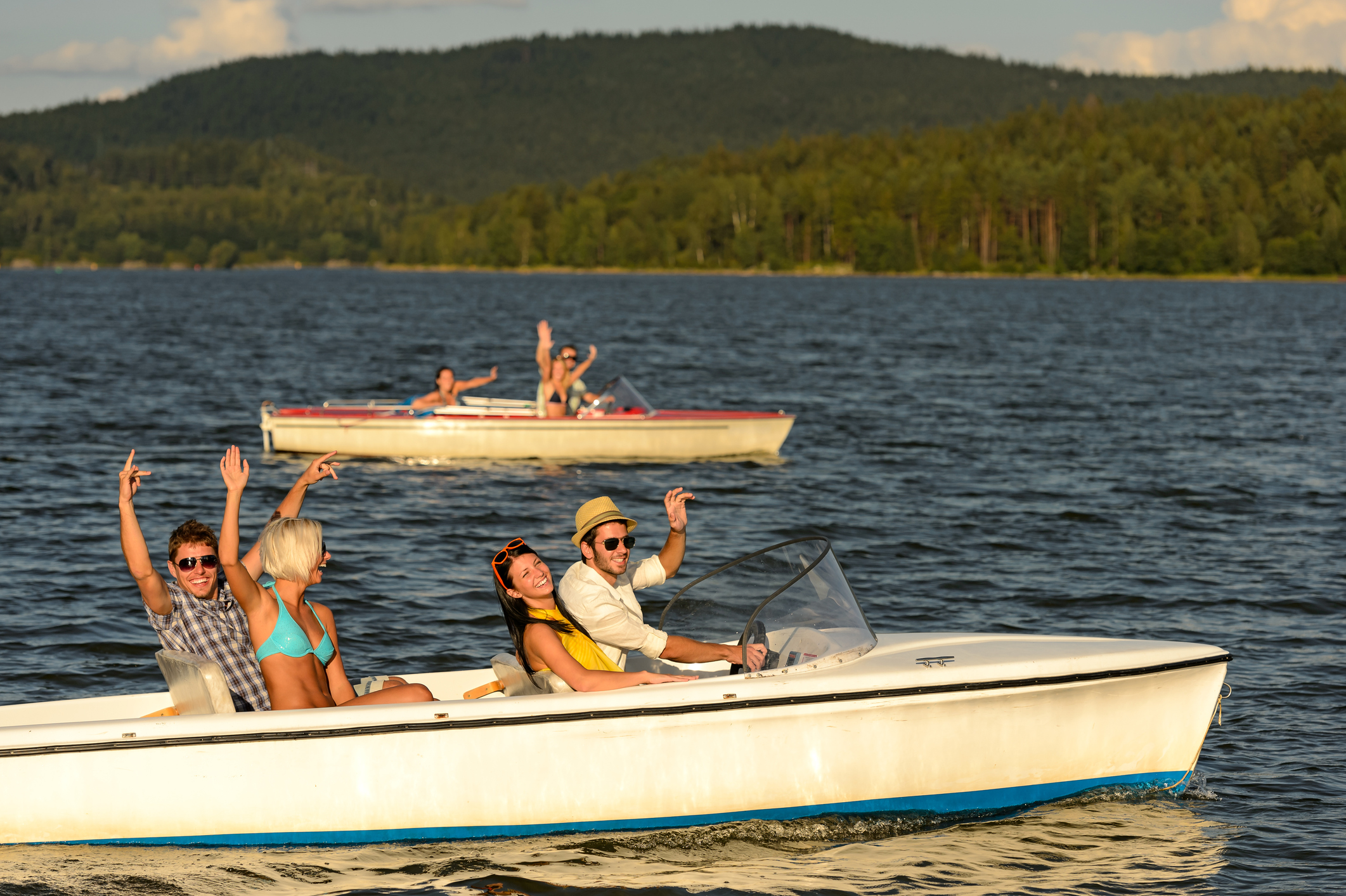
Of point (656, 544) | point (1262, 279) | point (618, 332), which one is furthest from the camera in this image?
point (1262, 279)

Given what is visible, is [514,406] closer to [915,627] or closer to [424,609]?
[424,609]

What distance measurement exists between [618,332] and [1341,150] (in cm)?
13297

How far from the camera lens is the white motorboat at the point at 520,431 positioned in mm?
20062

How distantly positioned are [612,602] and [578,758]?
84 centimetres

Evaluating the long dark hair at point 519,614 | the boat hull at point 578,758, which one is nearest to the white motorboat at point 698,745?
the boat hull at point 578,758

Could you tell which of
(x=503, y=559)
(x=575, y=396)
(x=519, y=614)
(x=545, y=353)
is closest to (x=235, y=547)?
(x=503, y=559)

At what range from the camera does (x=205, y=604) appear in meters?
7.00

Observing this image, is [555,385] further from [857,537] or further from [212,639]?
[212,639]

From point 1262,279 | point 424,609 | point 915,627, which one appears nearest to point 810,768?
point 915,627

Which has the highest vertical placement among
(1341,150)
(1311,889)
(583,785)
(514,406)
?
(1341,150)

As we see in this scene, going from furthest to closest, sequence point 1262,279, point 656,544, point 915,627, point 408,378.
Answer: point 1262,279, point 408,378, point 656,544, point 915,627

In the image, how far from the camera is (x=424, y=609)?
Result: 12.4 metres

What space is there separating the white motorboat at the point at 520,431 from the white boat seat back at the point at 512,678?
12.3m

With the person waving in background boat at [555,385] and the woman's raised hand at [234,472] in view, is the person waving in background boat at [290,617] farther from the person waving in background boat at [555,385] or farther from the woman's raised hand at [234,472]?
the person waving in background boat at [555,385]
